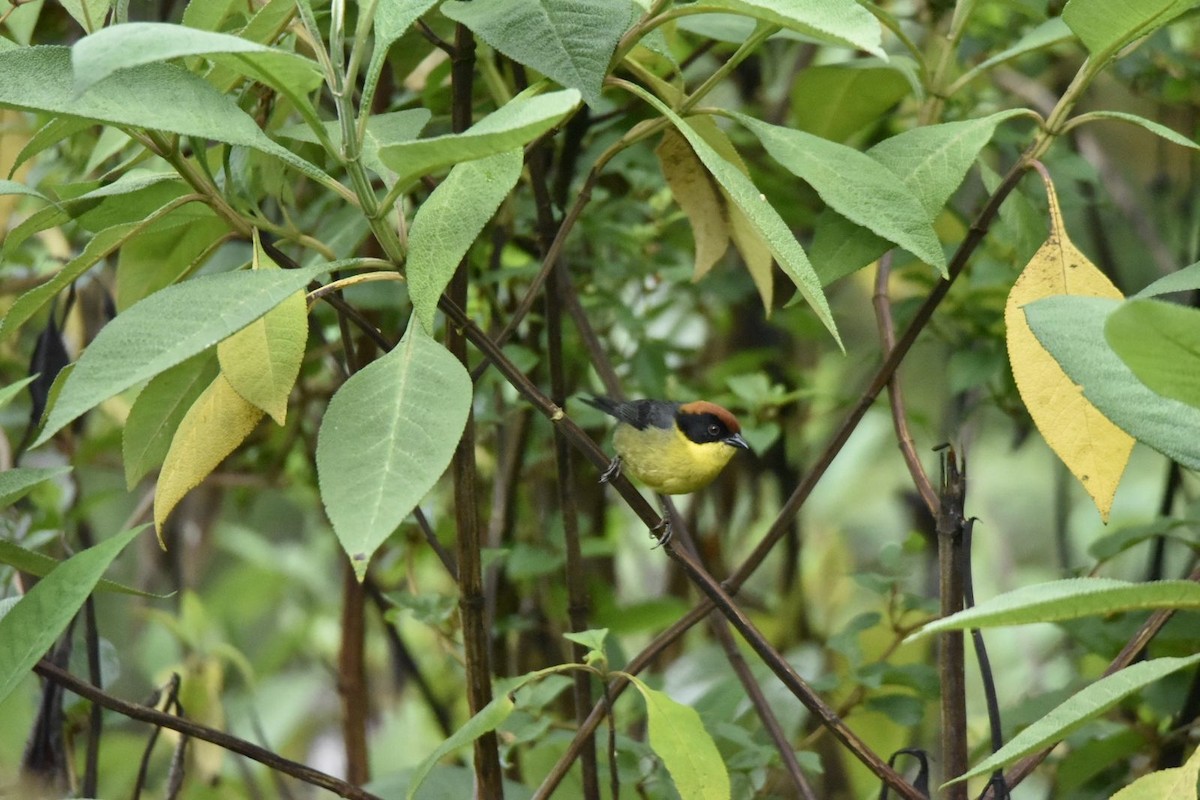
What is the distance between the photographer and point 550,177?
8.31 feet

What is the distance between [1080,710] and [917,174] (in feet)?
2.25

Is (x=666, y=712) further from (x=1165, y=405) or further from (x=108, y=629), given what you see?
(x=108, y=629)

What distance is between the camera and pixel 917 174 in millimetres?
1518

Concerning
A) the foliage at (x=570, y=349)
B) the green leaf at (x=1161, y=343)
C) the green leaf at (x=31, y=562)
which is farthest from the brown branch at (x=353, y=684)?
the green leaf at (x=1161, y=343)

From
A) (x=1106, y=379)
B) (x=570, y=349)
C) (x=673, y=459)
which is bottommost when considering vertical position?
(x=673, y=459)

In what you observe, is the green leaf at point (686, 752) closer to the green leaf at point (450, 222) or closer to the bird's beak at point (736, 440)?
the green leaf at point (450, 222)

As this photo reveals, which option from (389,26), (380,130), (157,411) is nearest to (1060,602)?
(389,26)

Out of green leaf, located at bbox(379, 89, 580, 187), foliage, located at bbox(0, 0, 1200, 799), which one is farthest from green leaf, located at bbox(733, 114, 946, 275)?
green leaf, located at bbox(379, 89, 580, 187)

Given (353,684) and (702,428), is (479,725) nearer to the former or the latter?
(353,684)

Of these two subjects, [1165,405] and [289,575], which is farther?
[289,575]

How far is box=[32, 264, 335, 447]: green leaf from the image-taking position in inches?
42.6

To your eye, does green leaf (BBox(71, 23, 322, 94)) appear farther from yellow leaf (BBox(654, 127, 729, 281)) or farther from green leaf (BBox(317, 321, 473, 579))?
yellow leaf (BBox(654, 127, 729, 281))

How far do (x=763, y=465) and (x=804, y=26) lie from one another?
2.25 meters

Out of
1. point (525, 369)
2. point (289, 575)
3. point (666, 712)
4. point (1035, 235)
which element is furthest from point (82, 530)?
point (1035, 235)
